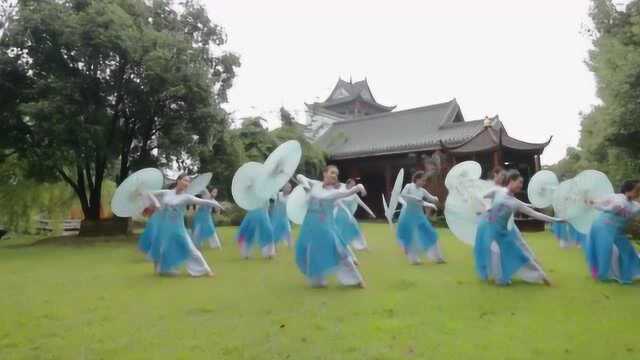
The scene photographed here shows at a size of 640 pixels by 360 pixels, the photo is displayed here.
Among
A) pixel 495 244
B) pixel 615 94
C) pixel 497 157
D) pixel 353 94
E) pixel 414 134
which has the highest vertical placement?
pixel 353 94

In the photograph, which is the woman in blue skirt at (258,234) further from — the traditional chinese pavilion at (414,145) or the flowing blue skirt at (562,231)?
the traditional chinese pavilion at (414,145)

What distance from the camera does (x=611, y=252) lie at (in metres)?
6.32

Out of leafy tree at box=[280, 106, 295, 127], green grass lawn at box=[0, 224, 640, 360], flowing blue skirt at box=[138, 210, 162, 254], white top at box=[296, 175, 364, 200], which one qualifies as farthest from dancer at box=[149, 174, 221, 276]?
leafy tree at box=[280, 106, 295, 127]

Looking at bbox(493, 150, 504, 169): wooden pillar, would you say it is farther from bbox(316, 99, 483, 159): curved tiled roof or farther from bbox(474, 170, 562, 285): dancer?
bbox(474, 170, 562, 285): dancer

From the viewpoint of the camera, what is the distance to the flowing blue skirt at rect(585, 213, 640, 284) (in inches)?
247

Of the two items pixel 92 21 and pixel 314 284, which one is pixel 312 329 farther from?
pixel 92 21

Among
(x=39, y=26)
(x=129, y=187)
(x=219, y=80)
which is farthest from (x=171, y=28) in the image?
(x=129, y=187)

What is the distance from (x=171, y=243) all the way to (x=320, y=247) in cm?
252

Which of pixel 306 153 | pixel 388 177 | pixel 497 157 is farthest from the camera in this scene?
pixel 388 177

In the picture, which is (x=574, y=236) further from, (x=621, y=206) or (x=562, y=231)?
(x=621, y=206)

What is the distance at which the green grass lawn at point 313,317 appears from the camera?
3775 mm

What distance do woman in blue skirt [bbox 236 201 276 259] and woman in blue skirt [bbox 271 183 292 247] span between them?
98 cm

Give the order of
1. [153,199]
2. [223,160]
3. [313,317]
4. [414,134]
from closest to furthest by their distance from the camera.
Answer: [313,317] < [153,199] < [223,160] < [414,134]

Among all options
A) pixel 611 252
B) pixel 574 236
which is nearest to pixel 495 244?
pixel 611 252
